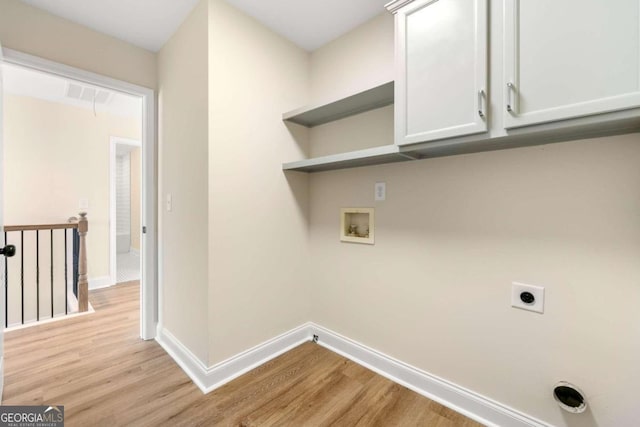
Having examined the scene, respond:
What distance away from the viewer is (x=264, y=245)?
6.39 ft

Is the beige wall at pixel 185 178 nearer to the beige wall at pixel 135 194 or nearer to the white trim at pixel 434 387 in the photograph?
the white trim at pixel 434 387

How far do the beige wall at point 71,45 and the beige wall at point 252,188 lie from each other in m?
0.97

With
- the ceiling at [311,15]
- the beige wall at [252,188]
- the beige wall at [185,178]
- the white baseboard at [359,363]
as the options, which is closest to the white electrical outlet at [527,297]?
the white baseboard at [359,363]

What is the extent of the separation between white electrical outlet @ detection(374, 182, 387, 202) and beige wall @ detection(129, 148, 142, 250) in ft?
18.5

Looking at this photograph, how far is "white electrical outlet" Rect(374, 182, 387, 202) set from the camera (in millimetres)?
1804

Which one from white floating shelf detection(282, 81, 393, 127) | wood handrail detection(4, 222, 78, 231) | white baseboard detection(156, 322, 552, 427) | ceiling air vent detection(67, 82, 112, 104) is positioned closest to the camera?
white baseboard detection(156, 322, 552, 427)

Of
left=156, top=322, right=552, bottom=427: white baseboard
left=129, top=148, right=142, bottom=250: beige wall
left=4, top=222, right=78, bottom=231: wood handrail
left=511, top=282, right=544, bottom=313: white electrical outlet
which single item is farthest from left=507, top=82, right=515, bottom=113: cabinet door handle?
left=129, top=148, right=142, bottom=250: beige wall

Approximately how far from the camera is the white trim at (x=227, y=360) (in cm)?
167

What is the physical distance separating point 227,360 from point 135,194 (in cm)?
543

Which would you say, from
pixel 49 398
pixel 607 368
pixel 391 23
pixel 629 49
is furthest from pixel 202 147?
pixel 607 368

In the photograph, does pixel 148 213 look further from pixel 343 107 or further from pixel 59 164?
pixel 59 164

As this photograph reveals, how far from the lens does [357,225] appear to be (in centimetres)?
203

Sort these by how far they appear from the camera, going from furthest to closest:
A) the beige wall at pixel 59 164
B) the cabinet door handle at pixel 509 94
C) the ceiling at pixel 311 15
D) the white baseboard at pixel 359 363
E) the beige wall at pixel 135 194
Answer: the beige wall at pixel 135 194 < the beige wall at pixel 59 164 < the ceiling at pixel 311 15 < the white baseboard at pixel 359 363 < the cabinet door handle at pixel 509 94

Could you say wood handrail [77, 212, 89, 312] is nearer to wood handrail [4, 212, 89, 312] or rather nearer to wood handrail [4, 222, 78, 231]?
wood handrail [4, 212, 89, 312]
